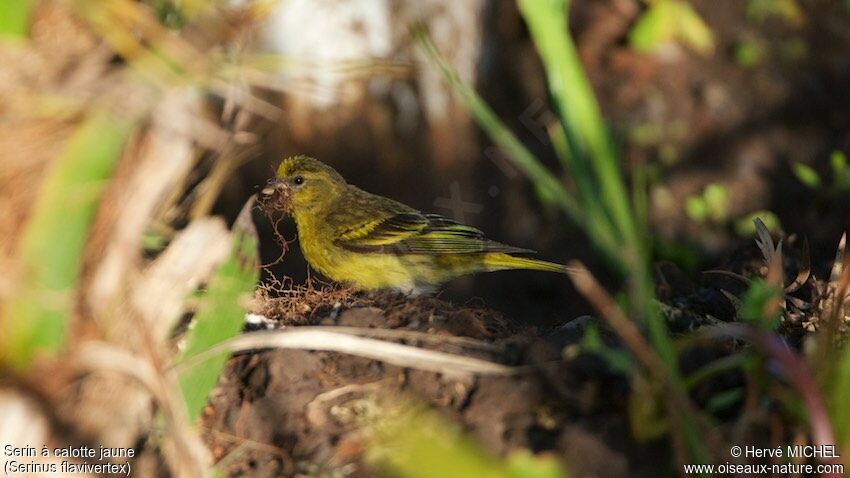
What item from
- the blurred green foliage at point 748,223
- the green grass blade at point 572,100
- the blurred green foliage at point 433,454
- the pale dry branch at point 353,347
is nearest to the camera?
the blurred green foliage at point 433,454

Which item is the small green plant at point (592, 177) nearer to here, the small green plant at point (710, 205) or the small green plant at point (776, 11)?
the small green plant at point (710, 205)

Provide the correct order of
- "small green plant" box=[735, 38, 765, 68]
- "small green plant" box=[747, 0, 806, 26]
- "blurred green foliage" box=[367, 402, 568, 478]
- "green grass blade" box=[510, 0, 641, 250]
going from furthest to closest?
"small green plant" box=[747, 0, 806, 26] → "small green plant" box=[735, 38, 765, 68] → "green grass blade" box=[510, 0, 641, 250] → "blurred green foliage" box=[367, 402, 568, 478]

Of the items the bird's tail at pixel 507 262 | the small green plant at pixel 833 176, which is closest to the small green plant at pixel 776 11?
the small green plant at pixel 833 176

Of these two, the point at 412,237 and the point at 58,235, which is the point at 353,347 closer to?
the point at 58,235

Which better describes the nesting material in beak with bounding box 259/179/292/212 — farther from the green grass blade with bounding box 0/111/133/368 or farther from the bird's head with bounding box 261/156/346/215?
the green grass blade with bounding box 0/111/133/368

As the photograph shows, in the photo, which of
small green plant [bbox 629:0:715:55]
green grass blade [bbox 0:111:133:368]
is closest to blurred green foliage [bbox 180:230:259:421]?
green grass blade [bbox 0:111:133:368]

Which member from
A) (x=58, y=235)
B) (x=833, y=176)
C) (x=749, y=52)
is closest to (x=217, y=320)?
(x=58, y=235)

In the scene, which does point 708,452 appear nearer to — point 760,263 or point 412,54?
point 760,263
